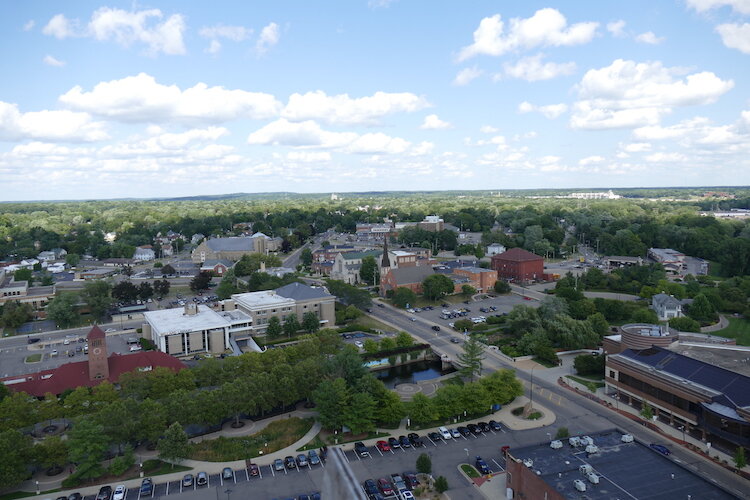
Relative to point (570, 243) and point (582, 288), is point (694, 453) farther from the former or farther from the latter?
point (570, 243)

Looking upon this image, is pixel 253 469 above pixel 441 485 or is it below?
below

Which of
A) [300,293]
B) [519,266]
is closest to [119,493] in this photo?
[300,293]

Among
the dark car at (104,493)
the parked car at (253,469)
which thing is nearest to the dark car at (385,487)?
the parked car at (253,469)

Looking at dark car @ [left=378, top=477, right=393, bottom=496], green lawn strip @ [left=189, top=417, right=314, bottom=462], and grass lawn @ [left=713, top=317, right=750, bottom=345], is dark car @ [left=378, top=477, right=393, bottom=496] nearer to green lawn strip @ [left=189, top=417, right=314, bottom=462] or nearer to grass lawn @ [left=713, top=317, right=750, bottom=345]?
green lawn strip @ [left=189, top=417, right=314, bottom=462]

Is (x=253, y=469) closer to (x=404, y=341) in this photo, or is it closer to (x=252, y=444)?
(x=252, y=444)

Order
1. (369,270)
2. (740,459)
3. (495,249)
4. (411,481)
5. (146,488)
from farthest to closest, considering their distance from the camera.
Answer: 1. (495,249)
2. (369,270)
3. (740,459)
4. (411,481)
5. (146,488)

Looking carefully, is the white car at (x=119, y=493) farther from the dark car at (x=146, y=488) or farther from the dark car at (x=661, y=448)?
the dark car at (x=661, y=448)
